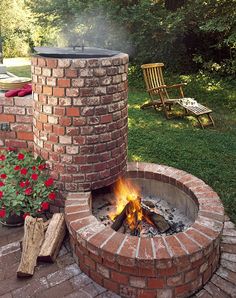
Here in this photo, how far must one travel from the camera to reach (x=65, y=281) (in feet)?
7.95

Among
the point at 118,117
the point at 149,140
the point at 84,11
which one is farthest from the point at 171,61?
the point at 118,117

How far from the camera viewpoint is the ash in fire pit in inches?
110

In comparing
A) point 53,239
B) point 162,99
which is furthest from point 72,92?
point 162,99

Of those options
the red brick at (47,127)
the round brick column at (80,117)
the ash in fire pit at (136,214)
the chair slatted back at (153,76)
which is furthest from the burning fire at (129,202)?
the chair slatted back at (153,76)

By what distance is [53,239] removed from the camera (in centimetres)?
263

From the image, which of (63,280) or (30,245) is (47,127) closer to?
(30,245)

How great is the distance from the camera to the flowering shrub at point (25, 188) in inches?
111

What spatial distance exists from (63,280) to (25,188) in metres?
0.91

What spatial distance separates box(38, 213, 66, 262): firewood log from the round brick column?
306 mm

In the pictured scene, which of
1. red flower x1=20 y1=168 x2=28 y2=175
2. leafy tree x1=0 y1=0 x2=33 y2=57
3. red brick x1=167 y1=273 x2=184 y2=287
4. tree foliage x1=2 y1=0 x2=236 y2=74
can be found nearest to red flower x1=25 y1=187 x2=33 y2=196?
red flower x1=20 y1=168 x2=28 y2=175

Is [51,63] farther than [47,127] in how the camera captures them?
No

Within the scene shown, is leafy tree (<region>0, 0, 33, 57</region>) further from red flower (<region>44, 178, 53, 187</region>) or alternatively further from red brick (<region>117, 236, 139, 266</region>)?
red brick (<region>117, 236, 139, 266</region>)

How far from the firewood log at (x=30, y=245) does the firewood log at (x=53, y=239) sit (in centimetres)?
5

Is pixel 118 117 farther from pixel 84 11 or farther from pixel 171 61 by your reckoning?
pixel 171 61
